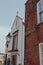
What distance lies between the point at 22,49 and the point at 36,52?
2900mm

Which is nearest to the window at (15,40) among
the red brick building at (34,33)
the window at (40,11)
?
the red brick building at (34,33)

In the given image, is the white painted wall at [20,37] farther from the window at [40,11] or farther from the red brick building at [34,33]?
the window at [40,11]

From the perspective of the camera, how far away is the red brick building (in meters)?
14.8

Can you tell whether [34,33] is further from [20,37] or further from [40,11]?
[20,37]

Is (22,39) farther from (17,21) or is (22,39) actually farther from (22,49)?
(17,21)

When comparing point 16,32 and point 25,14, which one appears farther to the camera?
point 16,32

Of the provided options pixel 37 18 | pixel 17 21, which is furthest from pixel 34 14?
pixel 17 21

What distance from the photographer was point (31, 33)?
16.1m

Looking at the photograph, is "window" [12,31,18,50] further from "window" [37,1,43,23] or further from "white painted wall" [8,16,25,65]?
"window" [37,1,43,23]

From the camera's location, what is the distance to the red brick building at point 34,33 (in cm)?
1476

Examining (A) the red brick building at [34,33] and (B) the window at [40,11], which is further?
(B) the window at [40,11]

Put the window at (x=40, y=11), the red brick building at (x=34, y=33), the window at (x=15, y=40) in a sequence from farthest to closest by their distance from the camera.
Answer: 1. the window at (x=15, y=40)
2. the window at (x=40, y=11)
3. the red brick building at (x=34, y=33)

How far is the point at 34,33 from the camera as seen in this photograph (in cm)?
1569

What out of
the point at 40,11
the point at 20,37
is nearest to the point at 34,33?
the point at 40,11
